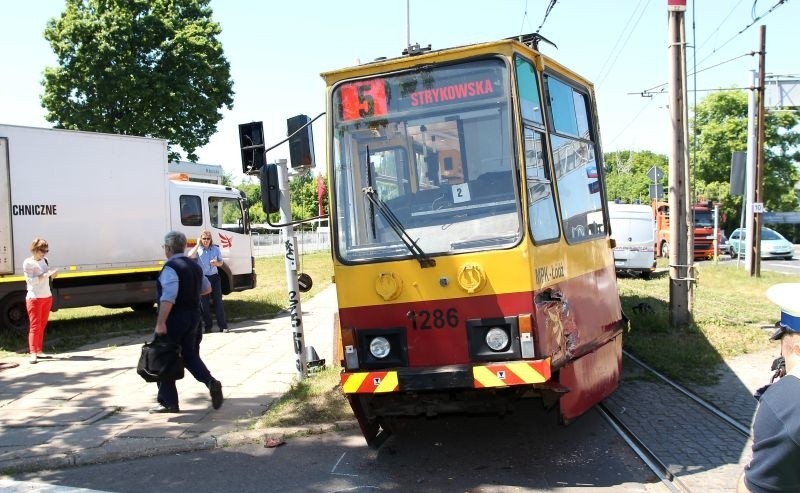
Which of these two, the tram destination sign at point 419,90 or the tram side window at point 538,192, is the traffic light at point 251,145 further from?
the tram side window at point 538,192

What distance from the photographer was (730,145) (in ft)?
142

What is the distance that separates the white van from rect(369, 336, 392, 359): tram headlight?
15.3 m

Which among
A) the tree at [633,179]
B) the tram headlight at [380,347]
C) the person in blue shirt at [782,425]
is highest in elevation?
the tree at [633,179]

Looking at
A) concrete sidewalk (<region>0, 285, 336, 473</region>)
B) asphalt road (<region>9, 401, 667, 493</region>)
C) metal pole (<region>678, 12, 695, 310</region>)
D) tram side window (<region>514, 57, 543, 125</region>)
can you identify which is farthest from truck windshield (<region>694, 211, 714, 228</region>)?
tram side window (<region>514, 57, 543, 125</region>)

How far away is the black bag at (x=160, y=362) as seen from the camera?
6.68 metres

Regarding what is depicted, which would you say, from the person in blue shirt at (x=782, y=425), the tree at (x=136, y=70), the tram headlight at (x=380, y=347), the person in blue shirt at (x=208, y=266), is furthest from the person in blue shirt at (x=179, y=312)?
the tree at (x=136, y=70)

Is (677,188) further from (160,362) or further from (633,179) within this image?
(633,179)

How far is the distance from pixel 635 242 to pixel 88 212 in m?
14.1

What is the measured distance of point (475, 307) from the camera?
4.74 metres

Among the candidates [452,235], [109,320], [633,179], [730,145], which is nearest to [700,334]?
[452,235]

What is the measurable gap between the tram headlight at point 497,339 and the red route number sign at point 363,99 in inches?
70.6

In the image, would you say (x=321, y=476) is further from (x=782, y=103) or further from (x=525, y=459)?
(x=782, y=103)

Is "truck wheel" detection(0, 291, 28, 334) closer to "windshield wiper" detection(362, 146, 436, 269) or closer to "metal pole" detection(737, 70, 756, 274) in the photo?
"windshield wiper" detection(362, 146, 436, 269)

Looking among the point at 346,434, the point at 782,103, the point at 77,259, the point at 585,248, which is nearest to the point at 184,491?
the point at 346,434
